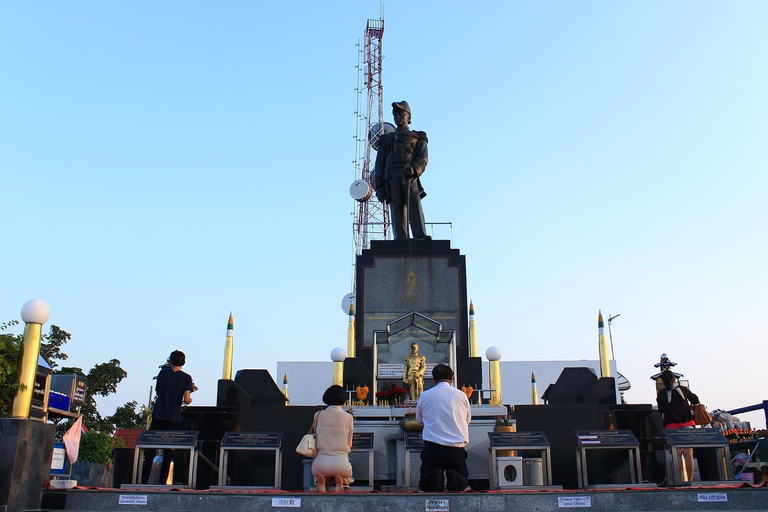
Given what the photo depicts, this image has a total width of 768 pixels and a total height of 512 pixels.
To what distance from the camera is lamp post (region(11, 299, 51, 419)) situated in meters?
7.98

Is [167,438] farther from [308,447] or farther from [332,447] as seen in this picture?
[332,447]

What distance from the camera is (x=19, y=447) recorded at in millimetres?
7461

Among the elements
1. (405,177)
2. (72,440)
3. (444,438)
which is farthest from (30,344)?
(405,177)

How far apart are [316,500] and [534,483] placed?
166 inches

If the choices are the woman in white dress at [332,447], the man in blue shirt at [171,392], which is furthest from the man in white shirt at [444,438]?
the man in blue shirt at [171,392]

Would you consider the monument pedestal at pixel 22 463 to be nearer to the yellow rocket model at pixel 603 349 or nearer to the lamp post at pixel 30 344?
the lamp post at pixel 30 344

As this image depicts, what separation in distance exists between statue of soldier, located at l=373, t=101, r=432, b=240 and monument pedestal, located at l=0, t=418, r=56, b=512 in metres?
11.7

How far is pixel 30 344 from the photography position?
824cm

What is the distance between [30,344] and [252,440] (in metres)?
2.95

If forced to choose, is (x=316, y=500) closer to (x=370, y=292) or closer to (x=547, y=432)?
(x=547, y=432)

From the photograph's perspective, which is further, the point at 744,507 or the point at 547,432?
the point at 547,432

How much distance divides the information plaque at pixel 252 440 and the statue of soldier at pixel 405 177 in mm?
9557

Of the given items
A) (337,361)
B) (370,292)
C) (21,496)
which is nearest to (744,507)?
(21,496)

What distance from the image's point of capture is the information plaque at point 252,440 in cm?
934
